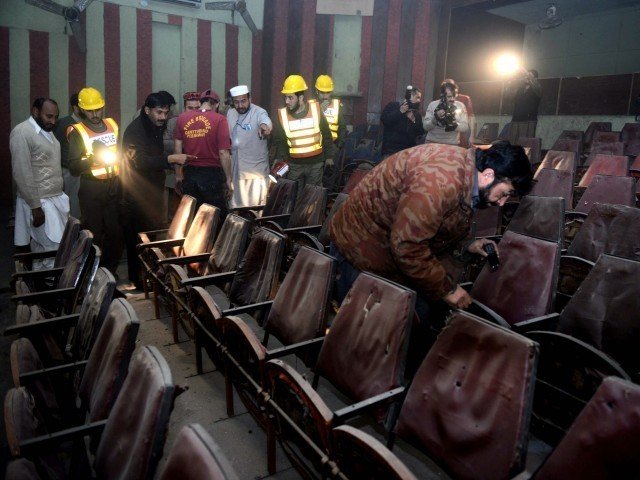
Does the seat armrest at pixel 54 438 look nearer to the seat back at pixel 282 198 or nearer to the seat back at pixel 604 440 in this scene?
the seat back at pixel 604 440

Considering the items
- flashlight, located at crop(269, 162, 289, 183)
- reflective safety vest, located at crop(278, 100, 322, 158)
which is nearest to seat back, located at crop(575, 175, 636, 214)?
reflective safety vest, located at crop(278, 100, 322, 158)

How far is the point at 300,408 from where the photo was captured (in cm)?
165

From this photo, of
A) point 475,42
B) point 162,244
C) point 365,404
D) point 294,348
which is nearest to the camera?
point 365,404

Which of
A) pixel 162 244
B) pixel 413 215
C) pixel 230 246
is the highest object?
pixel 413 215

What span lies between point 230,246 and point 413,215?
1.59m

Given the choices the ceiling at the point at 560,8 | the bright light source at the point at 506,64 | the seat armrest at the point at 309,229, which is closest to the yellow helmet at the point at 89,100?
the seat armrest at the point at 309,229

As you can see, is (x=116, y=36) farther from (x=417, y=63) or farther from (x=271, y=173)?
(x=417, y=63)

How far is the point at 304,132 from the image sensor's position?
5.00m

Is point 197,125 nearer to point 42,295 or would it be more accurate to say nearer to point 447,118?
point 42,295

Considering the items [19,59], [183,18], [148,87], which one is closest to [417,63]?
[183,18]

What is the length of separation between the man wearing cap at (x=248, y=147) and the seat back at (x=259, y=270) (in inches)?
95.3

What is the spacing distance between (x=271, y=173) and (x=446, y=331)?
389 cm

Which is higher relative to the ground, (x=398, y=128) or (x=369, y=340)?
(x=398, y=128)

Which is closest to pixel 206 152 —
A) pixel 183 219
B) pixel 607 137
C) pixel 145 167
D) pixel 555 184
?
pixel 145 167
